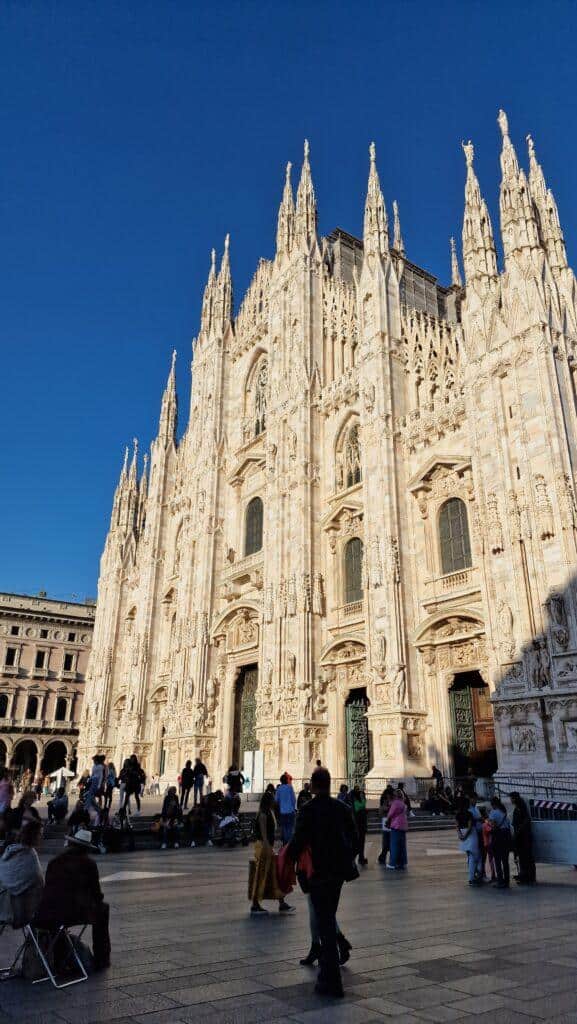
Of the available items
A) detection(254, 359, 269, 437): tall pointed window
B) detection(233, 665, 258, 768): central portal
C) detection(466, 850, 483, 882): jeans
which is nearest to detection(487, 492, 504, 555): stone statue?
detection(466, 850, 483, 882): jeans

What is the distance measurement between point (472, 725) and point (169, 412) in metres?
29.5

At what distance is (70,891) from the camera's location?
197 inches

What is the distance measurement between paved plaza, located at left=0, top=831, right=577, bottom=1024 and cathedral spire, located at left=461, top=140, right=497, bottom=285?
19.8m

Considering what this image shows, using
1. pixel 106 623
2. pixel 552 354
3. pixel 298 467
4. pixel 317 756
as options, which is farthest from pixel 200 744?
pixel 552 354

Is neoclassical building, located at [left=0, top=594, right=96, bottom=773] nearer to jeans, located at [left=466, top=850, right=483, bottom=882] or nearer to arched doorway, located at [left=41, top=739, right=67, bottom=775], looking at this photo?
arched doorway, located at [left=41, top=739, right=67, bottom=775]

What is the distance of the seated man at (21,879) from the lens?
536cm

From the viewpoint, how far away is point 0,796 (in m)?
13.1

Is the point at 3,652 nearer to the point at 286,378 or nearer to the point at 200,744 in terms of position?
the point at 200,744

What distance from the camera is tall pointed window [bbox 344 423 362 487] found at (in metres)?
28.0

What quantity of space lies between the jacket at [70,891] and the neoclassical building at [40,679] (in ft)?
163

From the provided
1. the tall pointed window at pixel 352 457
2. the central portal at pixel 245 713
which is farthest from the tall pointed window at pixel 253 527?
the tall pointed window at pixel 352 457

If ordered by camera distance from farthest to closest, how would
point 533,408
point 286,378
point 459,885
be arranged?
point 286,378 < point 533,408 < point 459,885

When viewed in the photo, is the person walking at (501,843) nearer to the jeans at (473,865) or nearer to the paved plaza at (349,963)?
the jeans at (473,865)

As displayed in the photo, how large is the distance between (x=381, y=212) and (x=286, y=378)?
319 inches
